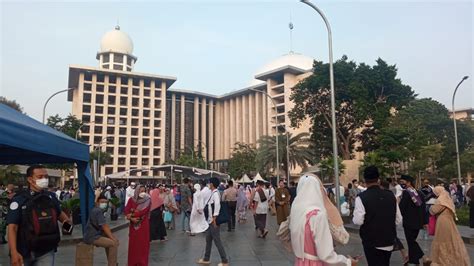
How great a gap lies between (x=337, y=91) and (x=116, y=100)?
214 feet

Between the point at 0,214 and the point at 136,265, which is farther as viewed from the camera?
the point at 0,214

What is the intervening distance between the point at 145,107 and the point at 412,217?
90.8 m

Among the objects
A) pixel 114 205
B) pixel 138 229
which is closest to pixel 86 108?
→ pixel 114 205

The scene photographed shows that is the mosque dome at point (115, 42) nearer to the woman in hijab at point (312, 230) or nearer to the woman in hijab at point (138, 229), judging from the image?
the woman in hijab at point (138, 229)

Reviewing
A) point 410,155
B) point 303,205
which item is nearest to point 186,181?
point 303,205

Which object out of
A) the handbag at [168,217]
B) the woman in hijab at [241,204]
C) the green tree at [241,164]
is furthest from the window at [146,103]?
the handbag at [168,217]

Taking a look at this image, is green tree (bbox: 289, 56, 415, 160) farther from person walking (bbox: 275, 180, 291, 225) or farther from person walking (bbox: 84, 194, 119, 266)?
person walking (bbox: 84, 194, 119, 266)

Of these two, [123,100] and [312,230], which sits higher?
[123,100]

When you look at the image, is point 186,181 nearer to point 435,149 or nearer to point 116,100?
point 435,149

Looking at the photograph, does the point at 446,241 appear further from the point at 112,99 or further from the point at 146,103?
the point at 146,103

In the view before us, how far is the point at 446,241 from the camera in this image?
7289 mm

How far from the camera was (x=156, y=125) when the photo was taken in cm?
9681

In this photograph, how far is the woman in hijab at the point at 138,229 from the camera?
25.3ft

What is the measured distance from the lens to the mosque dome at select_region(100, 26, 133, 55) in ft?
307
